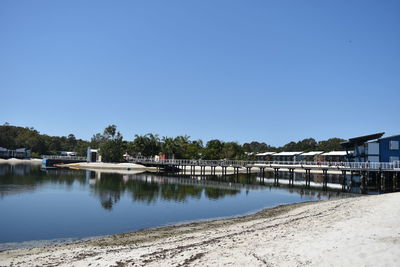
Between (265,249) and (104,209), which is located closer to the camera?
(265,249)

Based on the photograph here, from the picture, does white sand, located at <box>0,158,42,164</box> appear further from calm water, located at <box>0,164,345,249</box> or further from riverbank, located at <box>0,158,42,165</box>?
calm water, located at <box>0,164,345,249</box>

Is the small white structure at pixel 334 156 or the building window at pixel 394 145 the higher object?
the building window at pixel 394 145

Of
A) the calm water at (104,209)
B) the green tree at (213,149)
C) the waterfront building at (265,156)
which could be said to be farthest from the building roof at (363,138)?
the waterfront building at (265,156)

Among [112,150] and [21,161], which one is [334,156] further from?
[21,161]

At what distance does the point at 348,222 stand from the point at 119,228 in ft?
41.9

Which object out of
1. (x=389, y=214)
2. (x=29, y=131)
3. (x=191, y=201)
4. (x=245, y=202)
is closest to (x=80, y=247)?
(x=389, y=214)

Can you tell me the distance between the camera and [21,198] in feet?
98.9

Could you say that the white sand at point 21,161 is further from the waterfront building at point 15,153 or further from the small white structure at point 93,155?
the small white structure at point 93,155

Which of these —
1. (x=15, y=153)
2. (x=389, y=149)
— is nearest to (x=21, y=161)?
(x=15, y=153)

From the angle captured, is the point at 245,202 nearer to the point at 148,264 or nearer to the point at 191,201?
the point at 191,201

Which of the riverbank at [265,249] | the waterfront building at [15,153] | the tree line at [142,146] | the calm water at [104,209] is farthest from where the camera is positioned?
the waterfront building at [15,153]

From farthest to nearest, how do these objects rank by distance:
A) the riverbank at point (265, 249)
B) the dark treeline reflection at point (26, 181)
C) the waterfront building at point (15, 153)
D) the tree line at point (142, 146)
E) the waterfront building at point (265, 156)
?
the waterfront building at point (15, 153) < the waterfront building at point (265, 156) < the tree line at point (142, 146) < the dark treeline reflection at point (26, 181) < the riverbank at point (265, 249)

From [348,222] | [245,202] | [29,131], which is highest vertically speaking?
[29,131]

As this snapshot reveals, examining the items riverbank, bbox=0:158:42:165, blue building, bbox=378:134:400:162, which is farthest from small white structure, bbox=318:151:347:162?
riverbank, bbox=0:158:42:165
